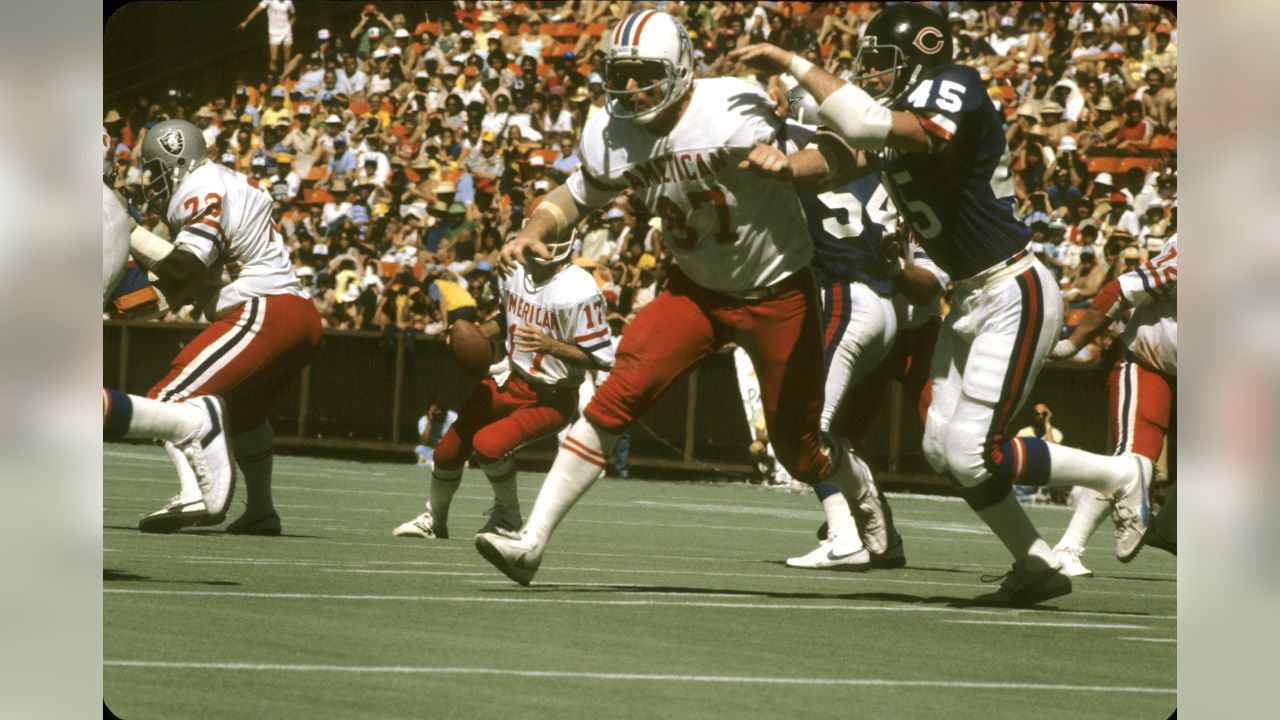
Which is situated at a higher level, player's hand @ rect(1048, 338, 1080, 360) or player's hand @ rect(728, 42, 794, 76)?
player's hand @ rect(728, 42, 794, 76)

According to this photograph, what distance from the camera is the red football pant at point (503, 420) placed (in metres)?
8.04

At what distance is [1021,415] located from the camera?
42.7 ft

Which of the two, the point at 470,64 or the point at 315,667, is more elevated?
the point at 470,64

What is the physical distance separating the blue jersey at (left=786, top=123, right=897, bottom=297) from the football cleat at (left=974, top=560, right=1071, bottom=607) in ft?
6.18

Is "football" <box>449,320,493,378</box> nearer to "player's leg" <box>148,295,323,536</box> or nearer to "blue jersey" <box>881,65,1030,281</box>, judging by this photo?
"player's leg" <box>148,295,323,536</box>

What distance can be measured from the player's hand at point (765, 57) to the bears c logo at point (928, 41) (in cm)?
74

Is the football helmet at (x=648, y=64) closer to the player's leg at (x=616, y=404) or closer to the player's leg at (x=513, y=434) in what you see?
the player's leg at (x=616, y=404)

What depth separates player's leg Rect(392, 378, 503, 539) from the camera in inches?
323

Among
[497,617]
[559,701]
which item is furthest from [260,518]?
[559,701]

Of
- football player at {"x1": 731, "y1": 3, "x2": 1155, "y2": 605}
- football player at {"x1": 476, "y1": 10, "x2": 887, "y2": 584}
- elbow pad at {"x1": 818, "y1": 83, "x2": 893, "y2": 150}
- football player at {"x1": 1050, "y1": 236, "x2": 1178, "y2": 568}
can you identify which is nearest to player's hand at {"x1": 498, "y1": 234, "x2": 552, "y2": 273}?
football player at {"x1": 476, "y1": 10, "x2": 887, "y2": 584}

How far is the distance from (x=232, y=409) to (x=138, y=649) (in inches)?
123

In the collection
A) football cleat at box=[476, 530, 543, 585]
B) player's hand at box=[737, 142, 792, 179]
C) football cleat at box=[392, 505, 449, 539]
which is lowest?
football cleat at box=[392, 505, 449, 539]

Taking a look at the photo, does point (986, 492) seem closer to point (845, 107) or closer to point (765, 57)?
point (845, 107)

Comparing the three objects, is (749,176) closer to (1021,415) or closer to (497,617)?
(497,617)
